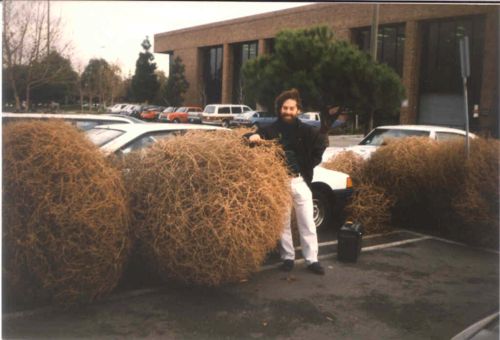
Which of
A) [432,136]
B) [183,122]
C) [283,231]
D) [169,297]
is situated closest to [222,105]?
[183,122]

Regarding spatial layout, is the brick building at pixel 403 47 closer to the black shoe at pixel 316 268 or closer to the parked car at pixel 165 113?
the parked car at pixel 165 113

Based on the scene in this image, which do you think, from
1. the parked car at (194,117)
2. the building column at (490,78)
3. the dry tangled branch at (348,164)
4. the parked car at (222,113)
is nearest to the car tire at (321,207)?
the dry tangled branch at (348,164)

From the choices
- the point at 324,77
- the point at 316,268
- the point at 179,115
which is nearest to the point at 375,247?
the point at 316,268

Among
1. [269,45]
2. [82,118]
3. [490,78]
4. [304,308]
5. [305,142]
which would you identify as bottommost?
[304,308]

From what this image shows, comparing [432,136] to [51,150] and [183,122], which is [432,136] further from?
[51,150]

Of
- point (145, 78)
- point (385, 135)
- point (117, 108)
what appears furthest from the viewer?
point (385, 135)

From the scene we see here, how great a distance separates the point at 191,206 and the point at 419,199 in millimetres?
4008

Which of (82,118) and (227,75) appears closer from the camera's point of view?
(82,118)

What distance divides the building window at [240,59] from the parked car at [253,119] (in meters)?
0.18

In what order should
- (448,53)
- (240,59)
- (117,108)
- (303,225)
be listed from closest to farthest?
(303,225)
(117,108)
(240,59)
(448,53)

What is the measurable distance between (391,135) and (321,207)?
4.53 ft

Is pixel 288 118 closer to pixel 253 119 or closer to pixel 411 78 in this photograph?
pixel 253 119

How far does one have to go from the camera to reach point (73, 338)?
3.69 m

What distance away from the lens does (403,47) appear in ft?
22.1
